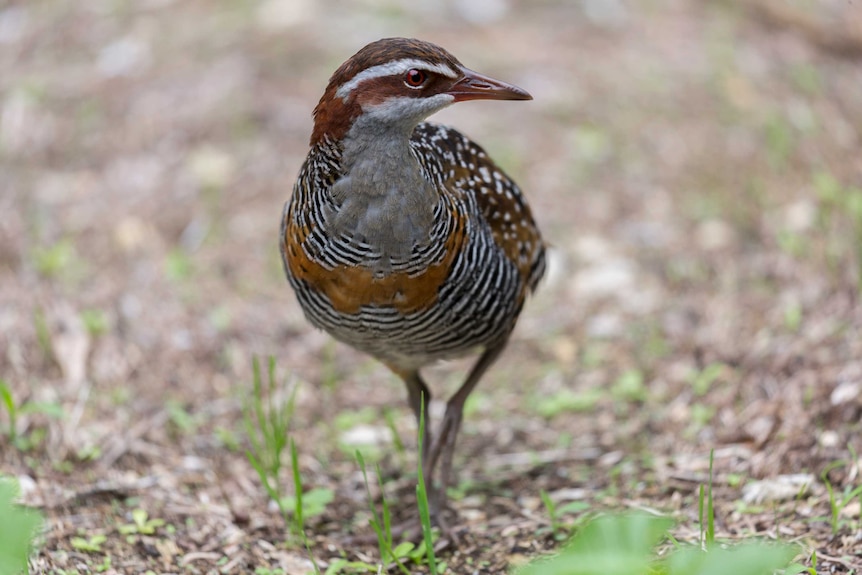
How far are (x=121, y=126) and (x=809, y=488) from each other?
5965mm

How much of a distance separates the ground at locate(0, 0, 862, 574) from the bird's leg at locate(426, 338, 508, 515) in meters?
0.17

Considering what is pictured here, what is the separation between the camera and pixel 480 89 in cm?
346

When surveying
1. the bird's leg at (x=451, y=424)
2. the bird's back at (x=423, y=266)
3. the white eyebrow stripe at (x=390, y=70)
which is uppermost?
the white eyebrow stripe at (x=390, y=70)

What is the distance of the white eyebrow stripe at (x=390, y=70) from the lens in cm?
330

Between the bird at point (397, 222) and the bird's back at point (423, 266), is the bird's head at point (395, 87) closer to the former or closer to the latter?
the bird at point (397, 222)

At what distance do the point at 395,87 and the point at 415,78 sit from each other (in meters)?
0.08

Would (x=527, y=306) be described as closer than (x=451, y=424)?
No

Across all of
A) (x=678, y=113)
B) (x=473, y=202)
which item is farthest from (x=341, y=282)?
(x=678, y=113)

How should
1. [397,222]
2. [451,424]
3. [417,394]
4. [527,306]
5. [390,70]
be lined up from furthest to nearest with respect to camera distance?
[527,306]
[417,394]
[451,424]
[397,222]
[390,70]

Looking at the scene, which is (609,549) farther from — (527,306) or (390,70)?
(527,306)

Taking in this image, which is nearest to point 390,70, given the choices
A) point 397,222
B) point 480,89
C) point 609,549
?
point 480,89

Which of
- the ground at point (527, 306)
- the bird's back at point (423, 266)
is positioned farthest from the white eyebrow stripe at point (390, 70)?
the ground at point (527, 306)

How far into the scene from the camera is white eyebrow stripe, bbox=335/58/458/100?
10.8ft

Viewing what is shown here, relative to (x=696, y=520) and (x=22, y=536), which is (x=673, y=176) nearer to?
(x=696, y=520)
